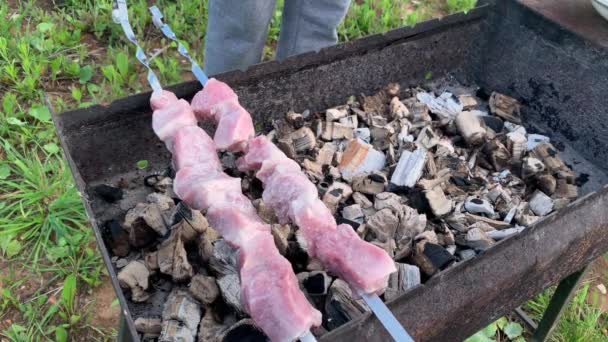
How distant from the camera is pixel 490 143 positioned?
2.32 meters

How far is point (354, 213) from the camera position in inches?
76.6

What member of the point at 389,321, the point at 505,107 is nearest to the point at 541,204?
the point at 505,107

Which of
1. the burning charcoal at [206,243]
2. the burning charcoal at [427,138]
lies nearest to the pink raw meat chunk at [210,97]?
the burning charcoal at [206,243]

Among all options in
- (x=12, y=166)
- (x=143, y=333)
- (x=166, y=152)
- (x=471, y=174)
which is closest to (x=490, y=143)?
(x=471, y=174)

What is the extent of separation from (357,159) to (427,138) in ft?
1.18

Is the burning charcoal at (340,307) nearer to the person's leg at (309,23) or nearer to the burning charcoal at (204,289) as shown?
the burning charcoal at (204,289)

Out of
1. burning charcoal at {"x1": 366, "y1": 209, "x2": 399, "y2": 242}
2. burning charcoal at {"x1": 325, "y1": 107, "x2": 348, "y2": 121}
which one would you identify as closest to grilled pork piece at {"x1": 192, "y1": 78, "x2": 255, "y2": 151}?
burning charcoal at {"x1": 366, "y1": 209, "x2": 399, "y2": 242}

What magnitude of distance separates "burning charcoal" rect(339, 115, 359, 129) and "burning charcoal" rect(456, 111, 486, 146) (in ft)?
1.48

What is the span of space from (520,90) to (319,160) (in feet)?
3.60

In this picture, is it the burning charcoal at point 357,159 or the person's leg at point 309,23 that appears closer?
the burning charcoal at point 357,159

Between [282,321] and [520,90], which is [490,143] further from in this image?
[282,321]

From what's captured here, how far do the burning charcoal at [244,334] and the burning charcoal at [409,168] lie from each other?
3.01 ft

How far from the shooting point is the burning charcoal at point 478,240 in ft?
6.01

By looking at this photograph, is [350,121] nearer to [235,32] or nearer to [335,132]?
[335,132]
